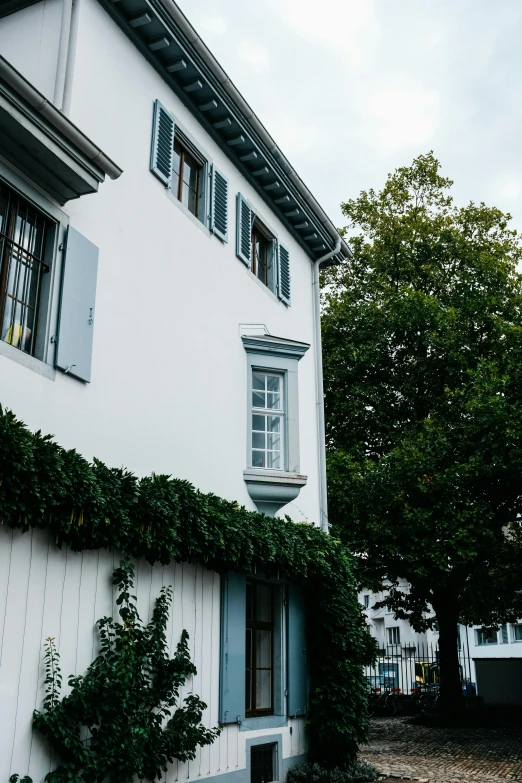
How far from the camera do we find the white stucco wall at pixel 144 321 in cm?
887

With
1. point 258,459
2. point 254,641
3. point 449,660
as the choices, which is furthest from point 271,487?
point 449,660

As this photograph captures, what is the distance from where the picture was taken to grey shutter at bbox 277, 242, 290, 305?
14.3 m

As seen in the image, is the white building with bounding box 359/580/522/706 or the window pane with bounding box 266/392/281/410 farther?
the white building with bounding box 359/580/522/706

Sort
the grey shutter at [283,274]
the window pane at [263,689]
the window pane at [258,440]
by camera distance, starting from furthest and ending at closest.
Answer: the grey shutter at [283,274], the window pane at [258,440], the window pane at [263,689]

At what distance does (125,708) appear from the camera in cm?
799

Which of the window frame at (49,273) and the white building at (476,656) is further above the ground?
the window frame at (49,273)

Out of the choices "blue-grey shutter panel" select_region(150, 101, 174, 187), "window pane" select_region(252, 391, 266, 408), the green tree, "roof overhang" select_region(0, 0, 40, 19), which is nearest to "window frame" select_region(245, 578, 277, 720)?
"window pane" select_region(252, 391, 266, 408)

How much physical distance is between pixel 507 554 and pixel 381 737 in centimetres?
571

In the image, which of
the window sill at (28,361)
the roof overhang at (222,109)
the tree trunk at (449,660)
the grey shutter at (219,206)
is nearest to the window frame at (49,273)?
the window sill at (28,361)

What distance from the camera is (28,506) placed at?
280 inches

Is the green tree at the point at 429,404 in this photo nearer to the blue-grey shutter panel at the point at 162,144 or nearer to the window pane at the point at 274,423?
the window pane at the point at 274,423

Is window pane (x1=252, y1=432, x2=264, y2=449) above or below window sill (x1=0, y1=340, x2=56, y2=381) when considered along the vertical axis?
above

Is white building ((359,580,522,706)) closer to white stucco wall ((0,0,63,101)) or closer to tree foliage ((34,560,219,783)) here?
tree foliage ((34,560,219,783))

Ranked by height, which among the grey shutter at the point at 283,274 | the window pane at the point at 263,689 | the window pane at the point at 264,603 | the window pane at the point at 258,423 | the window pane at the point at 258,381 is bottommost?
the window pane at the point at 263,689
